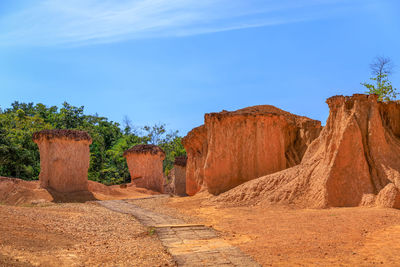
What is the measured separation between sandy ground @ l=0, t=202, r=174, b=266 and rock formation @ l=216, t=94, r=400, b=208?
475 centimetres

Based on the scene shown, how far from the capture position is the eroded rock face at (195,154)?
1614 cm

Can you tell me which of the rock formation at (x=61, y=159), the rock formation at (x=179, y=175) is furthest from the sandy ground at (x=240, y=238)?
the rock formation at (x=179, y=175)

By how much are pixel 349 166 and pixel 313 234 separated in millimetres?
4210

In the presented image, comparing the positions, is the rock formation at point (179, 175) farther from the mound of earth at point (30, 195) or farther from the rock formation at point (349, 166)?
the rock formation at point (349, 166)

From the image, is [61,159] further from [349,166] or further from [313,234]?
[313,234]

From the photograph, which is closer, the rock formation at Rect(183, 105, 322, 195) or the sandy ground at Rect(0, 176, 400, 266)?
the sandy ground at Rect(0, 176, 400, 266)

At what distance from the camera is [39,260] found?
4738 millimetres

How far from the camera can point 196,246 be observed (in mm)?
5715

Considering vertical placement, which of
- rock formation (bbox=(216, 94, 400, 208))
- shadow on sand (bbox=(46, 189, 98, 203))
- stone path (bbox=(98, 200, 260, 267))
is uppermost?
rock formation (bbox=(216, 94, 400, 208))

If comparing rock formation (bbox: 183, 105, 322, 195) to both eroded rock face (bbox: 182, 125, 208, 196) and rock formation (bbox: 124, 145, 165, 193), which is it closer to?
eroded rock face (bbox: 182, 125, 208, 196)

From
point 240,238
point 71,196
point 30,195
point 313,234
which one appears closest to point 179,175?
point 71,196

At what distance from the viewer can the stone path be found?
4789 millimetres

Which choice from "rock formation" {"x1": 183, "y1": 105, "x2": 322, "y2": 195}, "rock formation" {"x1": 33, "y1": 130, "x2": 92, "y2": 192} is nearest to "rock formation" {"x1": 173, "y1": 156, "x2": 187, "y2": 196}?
"rock formation" {"x1": 33, "y1": 130, "x2": 92, "y2": 192}

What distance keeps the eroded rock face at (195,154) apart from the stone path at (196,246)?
7898mm
